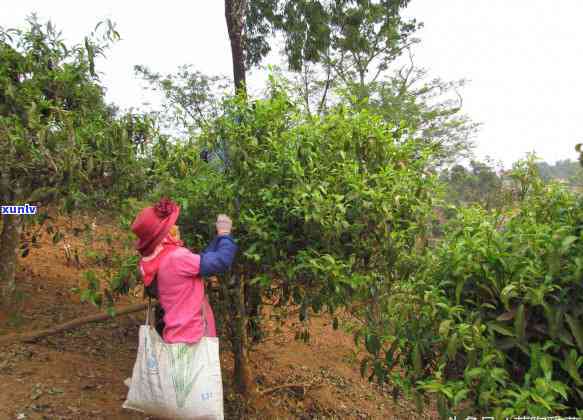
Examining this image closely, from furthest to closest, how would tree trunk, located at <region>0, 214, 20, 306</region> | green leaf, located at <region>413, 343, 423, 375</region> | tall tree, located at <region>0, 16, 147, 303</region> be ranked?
1. tree trunk, located at <region>0, 214, 20, 306</region>
2. tall tree, located at <region>0, 16, 147, 303</region>
3. green leaf, located at <region>413, 343, 423, 375</region>

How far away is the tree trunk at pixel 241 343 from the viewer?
3193 mm

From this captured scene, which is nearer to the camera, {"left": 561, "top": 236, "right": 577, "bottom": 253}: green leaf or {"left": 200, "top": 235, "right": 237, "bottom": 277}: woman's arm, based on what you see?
{"left": 561, "top": 236, "right": 577, "bottom": 253}: green leaf

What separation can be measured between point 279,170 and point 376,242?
0.69 metres

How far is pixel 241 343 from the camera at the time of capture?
340cm

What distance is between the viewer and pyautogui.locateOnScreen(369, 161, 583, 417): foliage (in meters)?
1.64

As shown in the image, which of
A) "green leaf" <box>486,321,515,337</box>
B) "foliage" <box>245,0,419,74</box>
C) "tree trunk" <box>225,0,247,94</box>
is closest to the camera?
"green leaf" <box>486,321,515,337</box>

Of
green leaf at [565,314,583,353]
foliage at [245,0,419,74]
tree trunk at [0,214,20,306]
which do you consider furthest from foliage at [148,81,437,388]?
foliage at [245,0,419,74]

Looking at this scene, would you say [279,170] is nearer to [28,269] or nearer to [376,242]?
[376,242]

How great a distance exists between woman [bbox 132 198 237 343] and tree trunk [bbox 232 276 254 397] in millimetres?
687

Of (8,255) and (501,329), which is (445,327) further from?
(8,255)

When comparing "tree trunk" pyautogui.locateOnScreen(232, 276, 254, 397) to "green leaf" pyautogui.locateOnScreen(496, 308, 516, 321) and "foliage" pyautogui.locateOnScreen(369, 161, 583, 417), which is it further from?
"green leaf" pyautogui.locateOnScreen(496, 308, 516, 321)

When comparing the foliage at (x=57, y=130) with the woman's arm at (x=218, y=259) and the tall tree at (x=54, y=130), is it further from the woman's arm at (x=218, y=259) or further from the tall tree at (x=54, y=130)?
the woman's arm at (x=218, y=259)

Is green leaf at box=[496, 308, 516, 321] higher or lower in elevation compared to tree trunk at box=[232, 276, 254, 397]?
higher

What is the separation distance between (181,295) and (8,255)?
2760 millimetres
